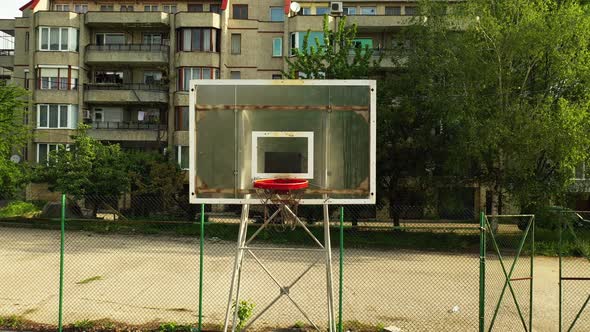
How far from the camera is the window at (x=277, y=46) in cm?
3825

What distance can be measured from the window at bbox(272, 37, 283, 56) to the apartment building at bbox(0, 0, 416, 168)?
0.08m

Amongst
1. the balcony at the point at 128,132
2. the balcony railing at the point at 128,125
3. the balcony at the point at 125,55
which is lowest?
the balcony at the point at 128,132

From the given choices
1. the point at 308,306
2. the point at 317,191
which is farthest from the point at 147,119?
the point at 317,191

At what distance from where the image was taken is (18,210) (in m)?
27.7

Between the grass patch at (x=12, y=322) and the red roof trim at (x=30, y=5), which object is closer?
the grass patch at (x=12, y=322)

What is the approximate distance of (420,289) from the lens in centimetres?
1289

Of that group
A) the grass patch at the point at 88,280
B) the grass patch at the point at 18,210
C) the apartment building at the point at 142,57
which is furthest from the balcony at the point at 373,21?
the grass patch at the point at 88,280

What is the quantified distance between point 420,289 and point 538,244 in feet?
32.6

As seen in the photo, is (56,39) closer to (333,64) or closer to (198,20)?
(198,20)

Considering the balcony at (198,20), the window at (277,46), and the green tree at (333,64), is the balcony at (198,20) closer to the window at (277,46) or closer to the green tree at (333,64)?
the window at (277,46)

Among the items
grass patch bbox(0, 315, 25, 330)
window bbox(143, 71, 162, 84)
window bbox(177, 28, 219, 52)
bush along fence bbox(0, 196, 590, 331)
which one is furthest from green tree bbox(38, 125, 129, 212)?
grass patch bbox(0, 315, 25, 330)

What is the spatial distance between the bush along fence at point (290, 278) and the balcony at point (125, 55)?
15511mm

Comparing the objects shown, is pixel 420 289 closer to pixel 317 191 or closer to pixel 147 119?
pixel 317 191

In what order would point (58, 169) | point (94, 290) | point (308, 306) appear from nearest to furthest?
point (308, 306) < point (94, 290) < point (58, 169)
